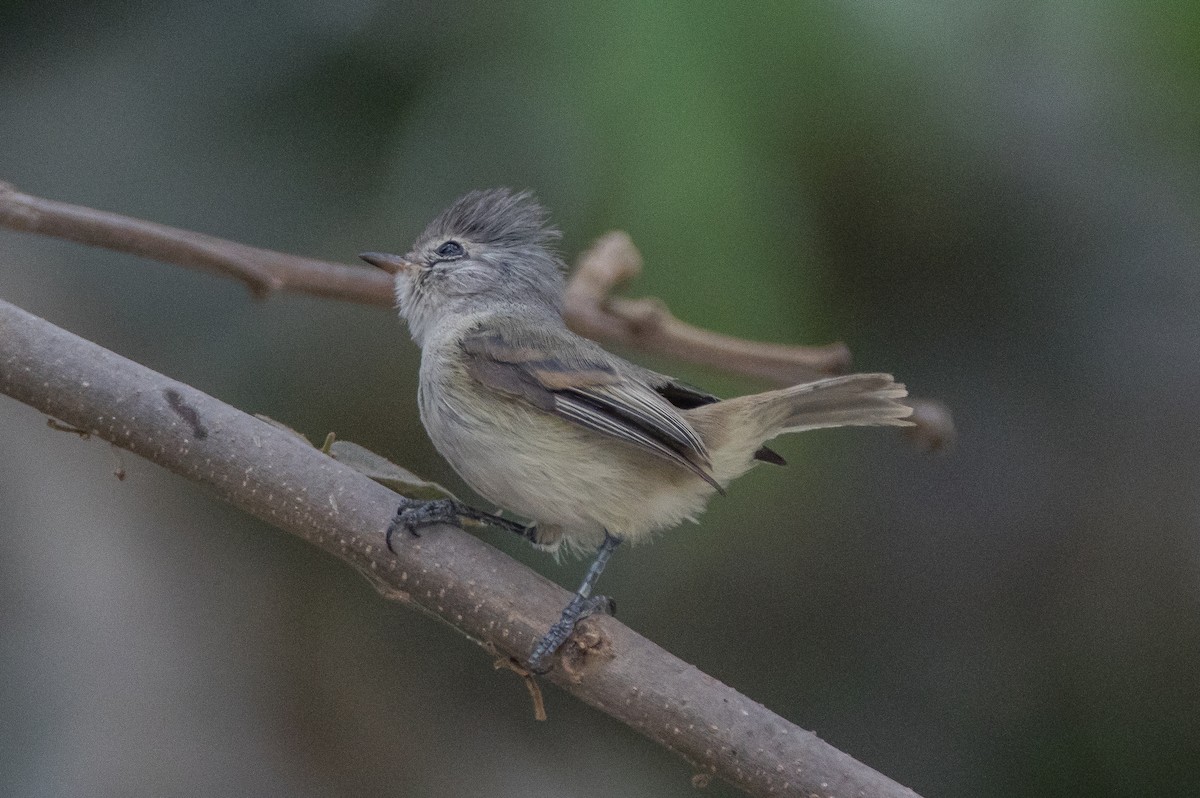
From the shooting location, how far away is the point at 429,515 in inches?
59.8

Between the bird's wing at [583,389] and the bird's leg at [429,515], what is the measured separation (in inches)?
8.8

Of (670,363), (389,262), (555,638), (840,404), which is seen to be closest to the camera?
(555,638)

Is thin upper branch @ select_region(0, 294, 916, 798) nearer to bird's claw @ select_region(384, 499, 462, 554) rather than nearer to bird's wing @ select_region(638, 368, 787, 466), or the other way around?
bird's claw @ select_region(384, 499, 462, 554)

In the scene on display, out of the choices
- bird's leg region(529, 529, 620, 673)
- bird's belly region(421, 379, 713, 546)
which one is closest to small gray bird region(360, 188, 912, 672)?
bird's belly region(421, 379, 713, 546)

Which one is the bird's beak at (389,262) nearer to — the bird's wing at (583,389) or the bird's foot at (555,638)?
the bird's wing at (583,389)

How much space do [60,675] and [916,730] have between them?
5.80ft

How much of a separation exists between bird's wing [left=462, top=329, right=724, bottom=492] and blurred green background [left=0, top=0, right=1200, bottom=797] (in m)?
0.30

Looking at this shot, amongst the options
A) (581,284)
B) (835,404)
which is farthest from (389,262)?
(835,404)

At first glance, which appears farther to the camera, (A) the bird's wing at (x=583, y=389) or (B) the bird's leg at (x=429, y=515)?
(A) the bird's wing at (x=583, y=389)

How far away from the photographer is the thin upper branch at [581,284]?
178 centimetres

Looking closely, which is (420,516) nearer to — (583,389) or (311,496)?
(311,496)

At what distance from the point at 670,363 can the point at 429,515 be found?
1.25m

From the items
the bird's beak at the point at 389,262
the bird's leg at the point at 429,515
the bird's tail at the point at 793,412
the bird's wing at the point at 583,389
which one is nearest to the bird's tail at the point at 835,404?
the bird's tail at the point at 793,412

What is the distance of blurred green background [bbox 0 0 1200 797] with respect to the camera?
7.07 feet
